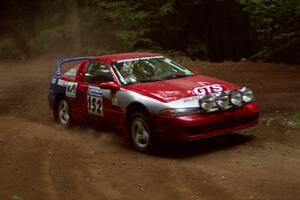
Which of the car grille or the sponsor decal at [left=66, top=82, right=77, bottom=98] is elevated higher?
the sponsor decal at [left=66, top=82, right=77, bottom=98]

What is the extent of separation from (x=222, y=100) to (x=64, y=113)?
4206 millimetres

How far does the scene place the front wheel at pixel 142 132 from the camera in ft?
30.1

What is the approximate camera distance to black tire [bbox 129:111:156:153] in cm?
916

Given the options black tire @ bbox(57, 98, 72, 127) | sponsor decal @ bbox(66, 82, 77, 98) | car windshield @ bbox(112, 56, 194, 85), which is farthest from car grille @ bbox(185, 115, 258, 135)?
black tire @ bbox(57, 98, 72, 127)

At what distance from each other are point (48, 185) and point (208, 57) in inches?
672

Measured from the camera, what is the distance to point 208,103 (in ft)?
29.3

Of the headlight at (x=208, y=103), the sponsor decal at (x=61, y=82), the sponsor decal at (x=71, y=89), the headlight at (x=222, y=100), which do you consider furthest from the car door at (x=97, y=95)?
the headlight at (x=222, y=100)

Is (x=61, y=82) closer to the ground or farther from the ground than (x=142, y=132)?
farther from the ground

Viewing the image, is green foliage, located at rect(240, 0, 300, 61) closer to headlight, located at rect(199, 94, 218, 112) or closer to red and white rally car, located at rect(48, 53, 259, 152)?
red and white rally car, located at rect(48, 53, 259, 152)

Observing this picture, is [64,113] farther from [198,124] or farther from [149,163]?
[198,124]

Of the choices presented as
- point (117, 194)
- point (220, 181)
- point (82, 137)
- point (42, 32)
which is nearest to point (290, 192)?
point (220, 181)

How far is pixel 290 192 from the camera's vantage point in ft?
22.3

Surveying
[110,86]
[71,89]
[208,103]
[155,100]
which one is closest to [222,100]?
[208,103]

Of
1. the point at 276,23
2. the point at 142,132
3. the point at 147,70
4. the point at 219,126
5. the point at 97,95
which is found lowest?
the point at 142,132
